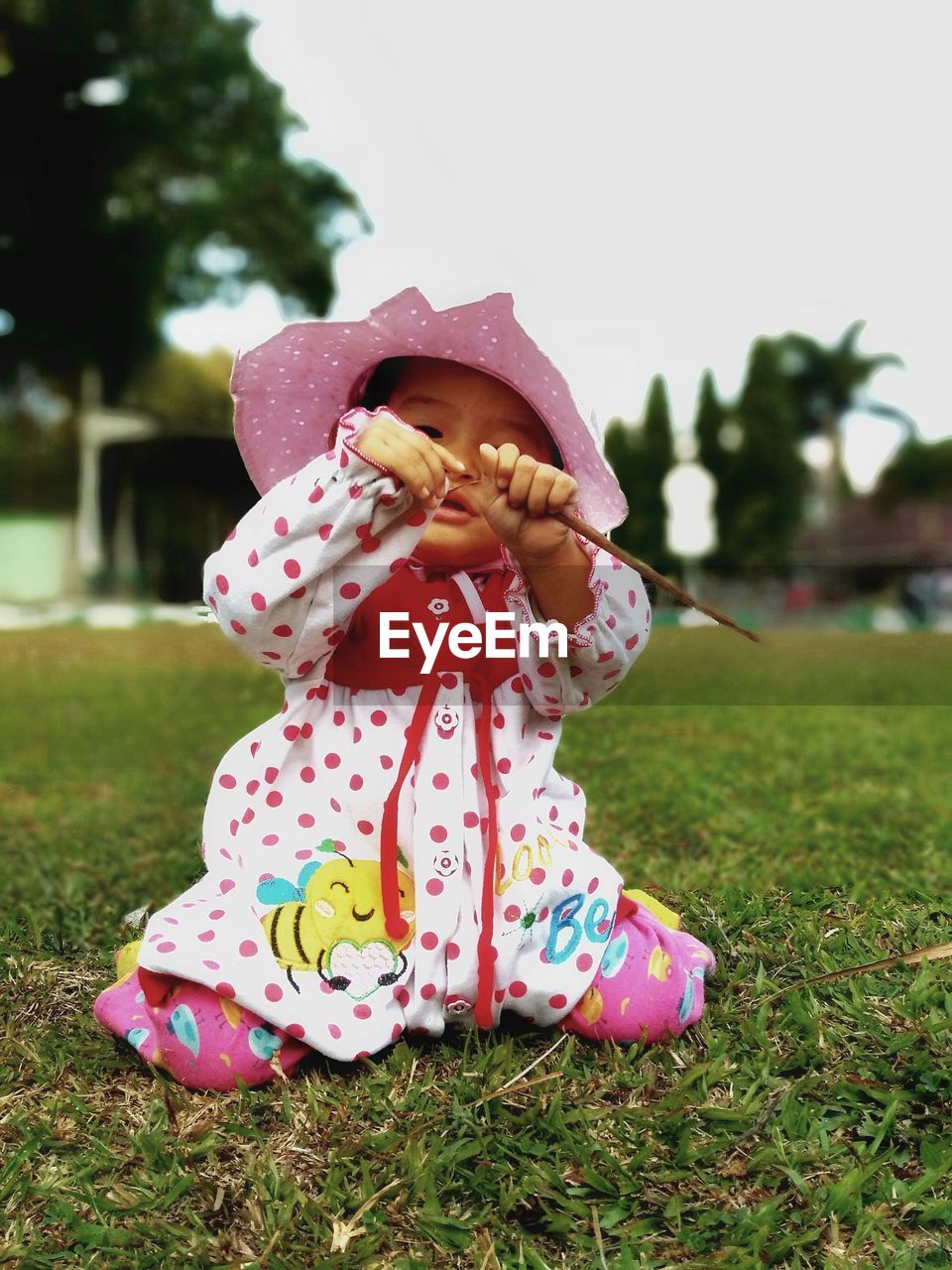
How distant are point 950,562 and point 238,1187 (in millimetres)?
21771

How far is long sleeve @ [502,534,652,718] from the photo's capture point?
156cm

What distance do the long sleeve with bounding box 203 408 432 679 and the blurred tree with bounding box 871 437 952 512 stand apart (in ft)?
104

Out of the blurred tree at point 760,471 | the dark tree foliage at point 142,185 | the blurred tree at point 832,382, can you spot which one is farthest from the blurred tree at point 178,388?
the blurred tree at point 832,382

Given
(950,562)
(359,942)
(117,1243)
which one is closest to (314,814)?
(359,942)

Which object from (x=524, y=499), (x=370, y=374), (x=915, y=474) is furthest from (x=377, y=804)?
(x=915, y=474)

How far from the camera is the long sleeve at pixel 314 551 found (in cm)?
139

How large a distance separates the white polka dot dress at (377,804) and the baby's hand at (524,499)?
88mm

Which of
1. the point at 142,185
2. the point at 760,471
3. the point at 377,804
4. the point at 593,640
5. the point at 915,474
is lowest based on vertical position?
the point at 377,804

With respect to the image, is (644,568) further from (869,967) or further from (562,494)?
(869,967)

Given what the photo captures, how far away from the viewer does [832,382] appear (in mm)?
32812

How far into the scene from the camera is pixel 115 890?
7.81ft

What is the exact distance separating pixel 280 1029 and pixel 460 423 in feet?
2.55

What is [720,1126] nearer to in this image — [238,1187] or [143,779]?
[238,1187]

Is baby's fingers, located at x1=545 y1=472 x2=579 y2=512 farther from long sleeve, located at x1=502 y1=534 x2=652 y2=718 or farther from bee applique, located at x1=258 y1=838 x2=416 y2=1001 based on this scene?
bee applique, located at x1=258 y1=838 x2=416 y2=1001
